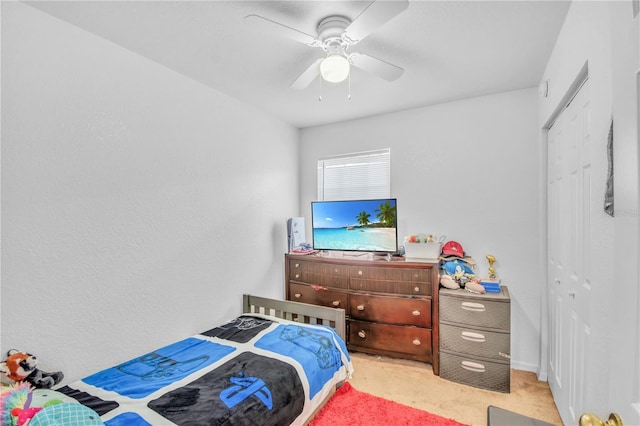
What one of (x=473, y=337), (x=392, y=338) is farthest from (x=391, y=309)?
(x=473, y=337)

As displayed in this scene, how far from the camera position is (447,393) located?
2.33m

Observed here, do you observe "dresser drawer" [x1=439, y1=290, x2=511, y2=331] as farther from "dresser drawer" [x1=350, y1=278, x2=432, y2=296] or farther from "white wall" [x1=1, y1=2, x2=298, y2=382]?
"white wall" [x1=1, y1=2, x2=298, y2=382]

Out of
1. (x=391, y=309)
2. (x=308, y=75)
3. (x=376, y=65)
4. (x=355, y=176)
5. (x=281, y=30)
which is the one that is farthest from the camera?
(x=355, y=176)

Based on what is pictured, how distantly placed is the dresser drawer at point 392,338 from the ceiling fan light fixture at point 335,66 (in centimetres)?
221

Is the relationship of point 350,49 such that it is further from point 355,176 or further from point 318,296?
point 318,296

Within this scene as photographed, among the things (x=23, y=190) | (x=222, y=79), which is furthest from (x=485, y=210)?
(x=23, y=190)

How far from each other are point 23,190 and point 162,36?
1199mm

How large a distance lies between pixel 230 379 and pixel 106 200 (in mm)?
1368

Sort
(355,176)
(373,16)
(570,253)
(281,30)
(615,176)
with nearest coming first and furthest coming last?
1. (615,176)
2. (373,16)
3. (281,30)
4. (570,253)
5. (355,176)

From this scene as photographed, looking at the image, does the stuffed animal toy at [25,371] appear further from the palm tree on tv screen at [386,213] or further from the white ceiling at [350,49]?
the palm tree on tv screen at [386,213]

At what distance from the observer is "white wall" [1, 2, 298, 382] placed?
1571 mm

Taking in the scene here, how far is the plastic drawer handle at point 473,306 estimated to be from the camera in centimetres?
243

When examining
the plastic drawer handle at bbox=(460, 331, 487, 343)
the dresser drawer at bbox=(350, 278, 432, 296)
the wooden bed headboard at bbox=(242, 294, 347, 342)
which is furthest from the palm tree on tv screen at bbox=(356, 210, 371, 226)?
the plastic drawer handle at bbox=(460, 331, 487, 343)

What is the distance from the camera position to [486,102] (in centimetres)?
286
